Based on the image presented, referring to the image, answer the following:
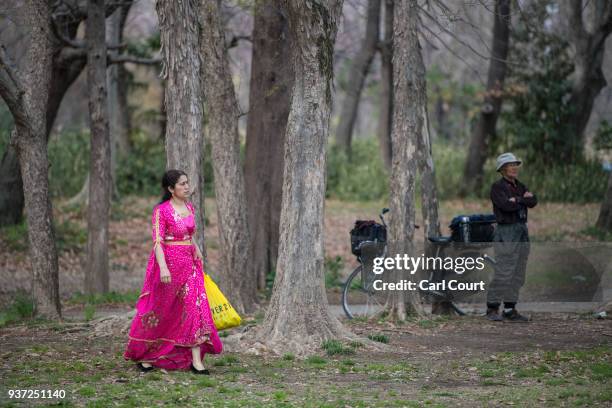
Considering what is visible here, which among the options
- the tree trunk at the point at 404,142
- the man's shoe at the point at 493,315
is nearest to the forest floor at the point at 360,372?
the man's shoe at the point at 493,315

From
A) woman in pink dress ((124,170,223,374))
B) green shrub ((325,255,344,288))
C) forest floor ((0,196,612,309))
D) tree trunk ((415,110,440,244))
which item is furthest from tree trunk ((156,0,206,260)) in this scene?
green shrub ((325,255,344,288))

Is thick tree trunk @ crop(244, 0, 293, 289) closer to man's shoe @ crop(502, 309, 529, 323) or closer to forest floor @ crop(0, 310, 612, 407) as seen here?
forest floor @ crop(0, 310, 612, 407)

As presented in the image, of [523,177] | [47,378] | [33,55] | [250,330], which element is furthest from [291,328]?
[523,177]

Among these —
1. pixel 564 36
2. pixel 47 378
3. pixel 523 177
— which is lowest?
pixel 47 378

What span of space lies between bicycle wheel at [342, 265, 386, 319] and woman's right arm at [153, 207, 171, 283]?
416cm

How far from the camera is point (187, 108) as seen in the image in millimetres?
10875

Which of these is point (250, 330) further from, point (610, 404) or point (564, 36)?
point (564, 36)

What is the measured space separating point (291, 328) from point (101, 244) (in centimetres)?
623

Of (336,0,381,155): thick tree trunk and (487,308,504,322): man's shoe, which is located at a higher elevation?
(336,0,381,155): thick tree trunk

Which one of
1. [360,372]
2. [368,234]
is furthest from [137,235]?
[360,372]

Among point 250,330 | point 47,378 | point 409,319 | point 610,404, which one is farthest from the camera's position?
point 409,319

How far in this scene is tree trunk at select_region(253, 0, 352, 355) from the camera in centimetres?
979

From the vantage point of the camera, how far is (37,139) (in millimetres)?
12047

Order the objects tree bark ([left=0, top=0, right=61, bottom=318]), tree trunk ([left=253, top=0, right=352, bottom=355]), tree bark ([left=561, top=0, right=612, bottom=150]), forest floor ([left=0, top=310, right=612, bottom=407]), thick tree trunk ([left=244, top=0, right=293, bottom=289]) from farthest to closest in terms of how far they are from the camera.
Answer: tree bark ([left=561, top=0, right=612, bottom=150])
thick tree trunk ([left=244, top=0, right=293, bottom=289])
tree bark ([left=0, top=0, right=61, bottom=318])
tree trunk ([left=253, top=0, right=352, bottom=355])
forest floor ([left=0, top=310, right=612, bottom=407])
